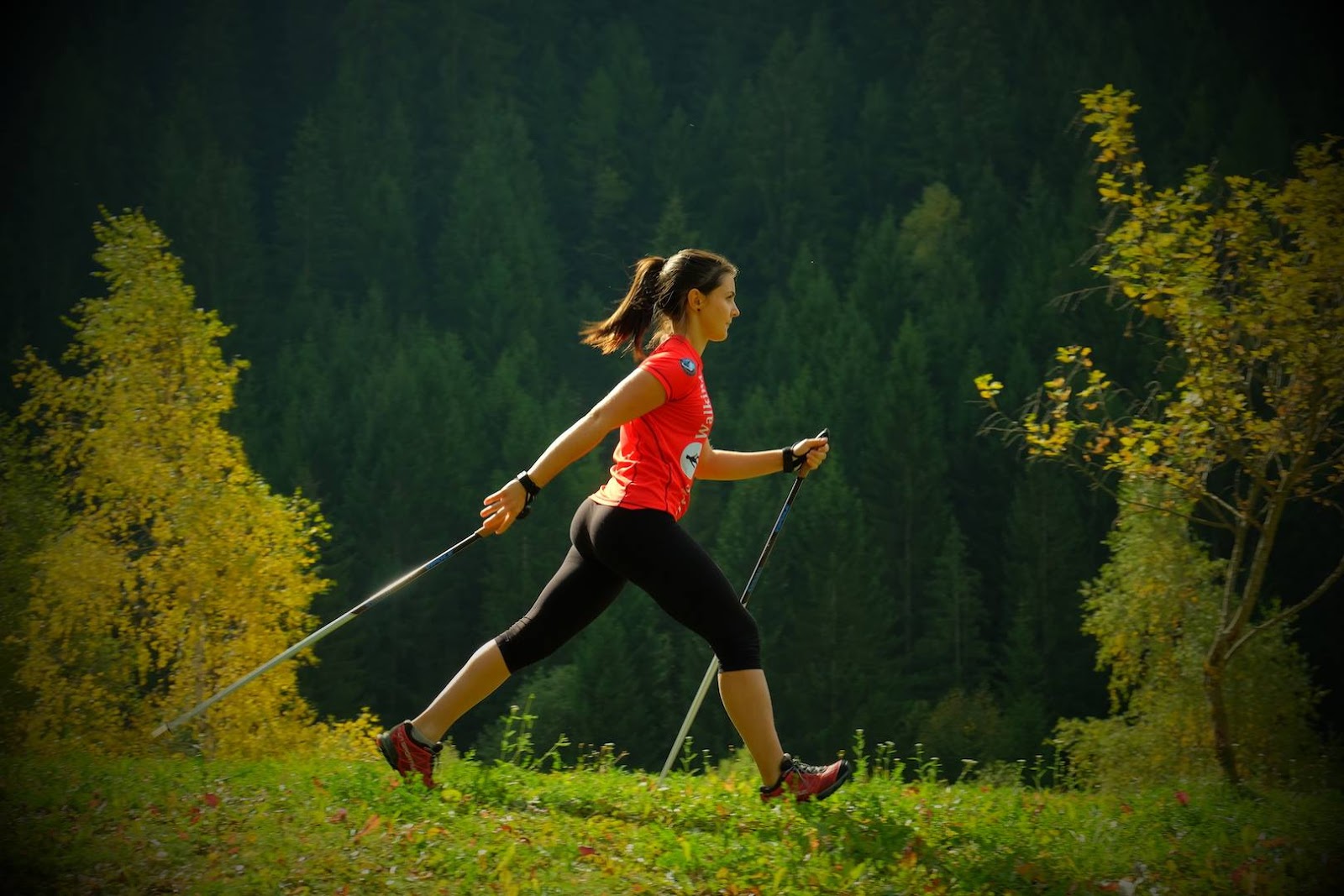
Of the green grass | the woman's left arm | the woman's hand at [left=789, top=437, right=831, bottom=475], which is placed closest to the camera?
the green grass

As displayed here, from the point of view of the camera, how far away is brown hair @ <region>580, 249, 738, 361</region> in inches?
239

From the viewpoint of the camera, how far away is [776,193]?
96875 mm

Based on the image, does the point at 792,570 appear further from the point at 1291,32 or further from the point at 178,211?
the point at 1291,32

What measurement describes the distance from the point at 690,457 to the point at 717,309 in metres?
0.73

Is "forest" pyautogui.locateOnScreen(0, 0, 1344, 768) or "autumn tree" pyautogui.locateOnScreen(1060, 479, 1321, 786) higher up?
"forest" pyautogui.locateOnScreen(0, 0, 1344, 768)

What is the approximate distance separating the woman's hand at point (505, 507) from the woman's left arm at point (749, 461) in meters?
1.06

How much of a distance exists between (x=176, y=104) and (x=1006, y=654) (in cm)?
7985

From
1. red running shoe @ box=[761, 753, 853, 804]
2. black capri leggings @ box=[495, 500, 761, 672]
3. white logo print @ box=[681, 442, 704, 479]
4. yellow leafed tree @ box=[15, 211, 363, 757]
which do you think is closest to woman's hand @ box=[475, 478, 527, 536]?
black capri leggings @ box=[495, 500, 761, 672]

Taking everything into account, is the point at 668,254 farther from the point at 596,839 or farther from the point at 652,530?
the point at 596,839

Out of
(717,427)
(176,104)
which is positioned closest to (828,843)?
(717,427)

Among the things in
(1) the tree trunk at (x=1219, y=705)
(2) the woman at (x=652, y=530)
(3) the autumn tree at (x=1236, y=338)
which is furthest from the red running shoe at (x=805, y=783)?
(1) the tree trunk at (x=1219, y=705)

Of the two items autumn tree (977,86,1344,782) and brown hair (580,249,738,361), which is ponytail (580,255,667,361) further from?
autumn tree (977,86,1344,782)

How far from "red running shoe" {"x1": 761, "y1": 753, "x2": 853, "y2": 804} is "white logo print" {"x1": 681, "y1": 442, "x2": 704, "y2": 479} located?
1.36 m

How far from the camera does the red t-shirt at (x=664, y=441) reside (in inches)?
223
